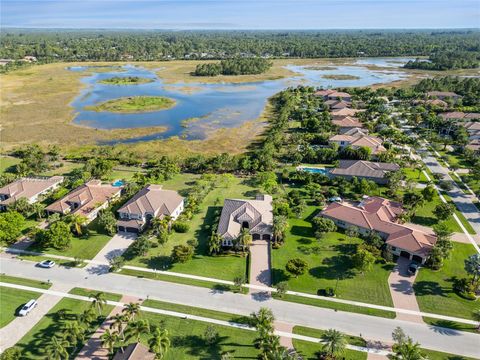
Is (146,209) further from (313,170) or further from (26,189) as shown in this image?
(313,170)

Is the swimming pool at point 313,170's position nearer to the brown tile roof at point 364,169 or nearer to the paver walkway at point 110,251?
the brown tile roof at point 364,169

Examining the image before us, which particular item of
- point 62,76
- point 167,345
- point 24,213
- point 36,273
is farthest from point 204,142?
point 62,76

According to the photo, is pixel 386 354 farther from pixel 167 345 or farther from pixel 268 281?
pixel 167 345

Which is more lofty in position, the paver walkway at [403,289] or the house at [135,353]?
the house at [135,353]

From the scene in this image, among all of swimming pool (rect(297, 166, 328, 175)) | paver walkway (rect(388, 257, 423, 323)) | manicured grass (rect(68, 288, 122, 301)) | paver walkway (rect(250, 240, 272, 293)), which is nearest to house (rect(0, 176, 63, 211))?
manicured grass (rect(68, 288, 122, 301))

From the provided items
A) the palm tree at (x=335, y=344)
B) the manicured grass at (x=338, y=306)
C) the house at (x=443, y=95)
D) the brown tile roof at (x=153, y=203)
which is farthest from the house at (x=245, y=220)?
the house at (x=443, y=95)

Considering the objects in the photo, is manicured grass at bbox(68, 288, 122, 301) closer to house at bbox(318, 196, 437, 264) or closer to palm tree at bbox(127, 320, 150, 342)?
palm tree at bbox(127, 320, 150, 342)

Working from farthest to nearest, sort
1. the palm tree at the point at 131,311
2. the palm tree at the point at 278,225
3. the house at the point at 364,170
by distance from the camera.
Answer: the house at the point at 364,170 → the palm tree at the point at 278,225 → the palm tree at the point at 131,311
